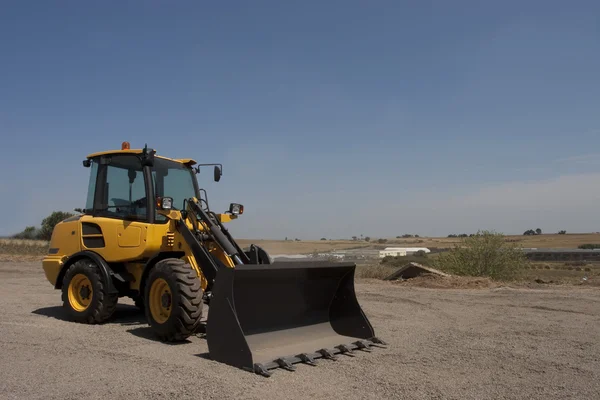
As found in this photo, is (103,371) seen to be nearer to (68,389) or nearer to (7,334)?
(68,389)

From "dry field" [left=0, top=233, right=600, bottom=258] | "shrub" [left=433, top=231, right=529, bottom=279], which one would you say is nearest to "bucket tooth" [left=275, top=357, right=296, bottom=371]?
"dry field" [left=0, top=233, right=600, bottom=258]

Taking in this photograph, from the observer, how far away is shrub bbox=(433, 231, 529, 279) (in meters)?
19.3

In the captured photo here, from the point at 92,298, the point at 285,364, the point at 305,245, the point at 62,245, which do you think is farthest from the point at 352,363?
the point at 305,245

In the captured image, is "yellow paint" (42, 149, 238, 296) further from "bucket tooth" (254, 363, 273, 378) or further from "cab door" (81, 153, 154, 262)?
"bucket tooth" (254, 363, 273, 378)

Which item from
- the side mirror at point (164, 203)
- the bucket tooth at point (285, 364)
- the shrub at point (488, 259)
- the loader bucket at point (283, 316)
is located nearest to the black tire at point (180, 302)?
the loader bucket at point (283, 316)

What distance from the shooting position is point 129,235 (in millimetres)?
7918

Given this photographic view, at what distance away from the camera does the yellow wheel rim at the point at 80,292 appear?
829cm

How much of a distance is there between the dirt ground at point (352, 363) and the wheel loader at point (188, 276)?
1.02ft

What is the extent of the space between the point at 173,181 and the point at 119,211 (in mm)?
1006

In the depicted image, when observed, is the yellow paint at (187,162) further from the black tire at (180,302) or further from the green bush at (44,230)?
the green bush at (44,230)

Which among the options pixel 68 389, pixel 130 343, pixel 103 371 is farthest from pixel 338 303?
pixel 68 389

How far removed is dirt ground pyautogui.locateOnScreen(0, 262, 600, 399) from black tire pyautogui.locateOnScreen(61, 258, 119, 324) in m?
0.19

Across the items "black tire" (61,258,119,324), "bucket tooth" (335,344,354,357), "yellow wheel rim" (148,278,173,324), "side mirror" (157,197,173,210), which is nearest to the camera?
"bucket tooth" (335,344,354,357)

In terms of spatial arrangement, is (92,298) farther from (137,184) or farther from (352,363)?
(352,363)
